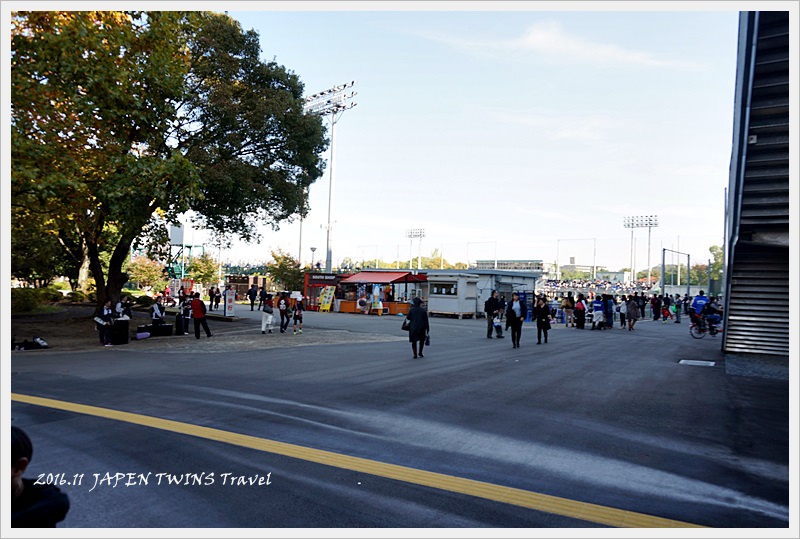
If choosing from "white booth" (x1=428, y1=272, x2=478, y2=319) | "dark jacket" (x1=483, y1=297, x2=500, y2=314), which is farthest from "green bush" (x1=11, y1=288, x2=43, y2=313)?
"dark jacket" (x1=483, y1=297, x2=500, y2=314)

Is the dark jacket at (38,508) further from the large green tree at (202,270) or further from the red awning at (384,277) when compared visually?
the large green tree at (202,270)

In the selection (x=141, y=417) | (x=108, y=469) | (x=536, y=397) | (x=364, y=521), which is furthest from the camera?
(x=536, y=397)

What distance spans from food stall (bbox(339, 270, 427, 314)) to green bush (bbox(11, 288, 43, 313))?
55.2 ft

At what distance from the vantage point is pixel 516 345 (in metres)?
17.4

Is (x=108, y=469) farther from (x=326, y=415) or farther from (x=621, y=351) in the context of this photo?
(x=621, y=351)

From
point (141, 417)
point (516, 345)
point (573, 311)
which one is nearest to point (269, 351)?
point (516, 345)

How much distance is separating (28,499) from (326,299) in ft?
121

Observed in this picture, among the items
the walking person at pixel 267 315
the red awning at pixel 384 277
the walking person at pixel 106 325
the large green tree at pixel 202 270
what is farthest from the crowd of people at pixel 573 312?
the large green tree at pixel 202 270

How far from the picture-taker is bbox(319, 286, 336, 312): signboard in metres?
38.8

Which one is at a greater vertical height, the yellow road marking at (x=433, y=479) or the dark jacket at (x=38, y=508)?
the dark jacket at (x=38, y=508)

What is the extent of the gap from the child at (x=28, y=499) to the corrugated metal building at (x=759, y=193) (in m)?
8.01

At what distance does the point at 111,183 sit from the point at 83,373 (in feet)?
20.0

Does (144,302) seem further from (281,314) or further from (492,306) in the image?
(492,306)

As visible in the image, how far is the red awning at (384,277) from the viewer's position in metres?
36.8
